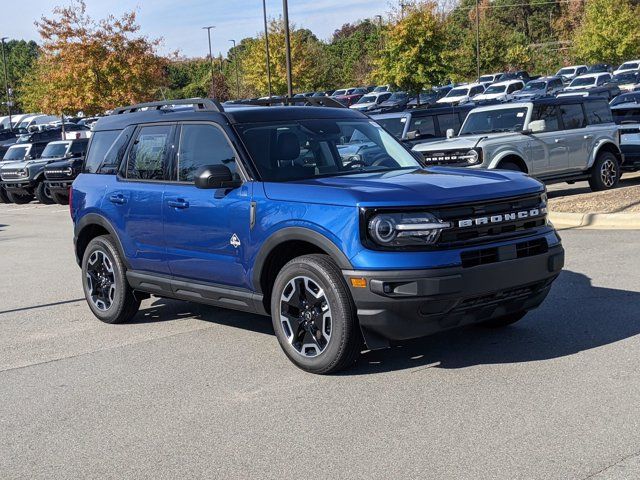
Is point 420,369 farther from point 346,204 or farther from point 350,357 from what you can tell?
point 346,204

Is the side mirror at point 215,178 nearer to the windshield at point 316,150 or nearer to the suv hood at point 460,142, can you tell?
the windshield at point 316,150

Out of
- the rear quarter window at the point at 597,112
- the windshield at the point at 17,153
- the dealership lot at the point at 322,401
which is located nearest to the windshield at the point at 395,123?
the rear quarter window at the point at 597,112

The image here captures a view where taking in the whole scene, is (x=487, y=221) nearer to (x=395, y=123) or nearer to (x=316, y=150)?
(x=316, y=150)

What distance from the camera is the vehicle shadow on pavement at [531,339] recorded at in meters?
6.44

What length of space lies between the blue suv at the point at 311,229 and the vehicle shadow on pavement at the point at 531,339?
0.24 meters

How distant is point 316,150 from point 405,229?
1571mm

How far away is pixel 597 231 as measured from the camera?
12242mm

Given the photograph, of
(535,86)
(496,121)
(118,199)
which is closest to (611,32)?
(535,86)

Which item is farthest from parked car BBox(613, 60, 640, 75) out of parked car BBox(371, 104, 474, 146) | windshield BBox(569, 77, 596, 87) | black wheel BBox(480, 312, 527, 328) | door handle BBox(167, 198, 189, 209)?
door handle BBox(167, 198, 189, 209)

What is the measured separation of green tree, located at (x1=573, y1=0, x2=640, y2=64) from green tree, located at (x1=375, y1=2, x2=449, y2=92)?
2146 centimetres

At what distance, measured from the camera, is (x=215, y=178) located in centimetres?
668

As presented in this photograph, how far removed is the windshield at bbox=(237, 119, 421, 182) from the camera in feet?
22.7

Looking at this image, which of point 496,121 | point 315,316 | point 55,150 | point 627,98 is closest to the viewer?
point 315,316

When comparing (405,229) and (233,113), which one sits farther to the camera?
(233,113)
